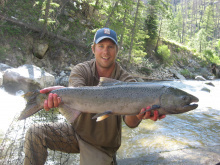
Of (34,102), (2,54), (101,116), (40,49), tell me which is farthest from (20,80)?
(101,116)

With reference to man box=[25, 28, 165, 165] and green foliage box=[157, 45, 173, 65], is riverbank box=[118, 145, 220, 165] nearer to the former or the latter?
man box=[25, 28, 165, 165]

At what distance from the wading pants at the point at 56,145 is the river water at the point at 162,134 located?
1119 millimetres

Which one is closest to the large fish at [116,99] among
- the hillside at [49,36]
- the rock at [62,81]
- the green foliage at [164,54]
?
the hillside at [49,36]

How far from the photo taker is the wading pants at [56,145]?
279 cm

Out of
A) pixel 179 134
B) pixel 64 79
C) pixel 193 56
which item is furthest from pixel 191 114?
pixel 193 56

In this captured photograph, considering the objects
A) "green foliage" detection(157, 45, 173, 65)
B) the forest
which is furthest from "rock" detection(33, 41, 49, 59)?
"green foliage" detection(157, 45, 173, 65)

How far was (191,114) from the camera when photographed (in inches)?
323

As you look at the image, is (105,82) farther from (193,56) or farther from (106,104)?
(193,56)

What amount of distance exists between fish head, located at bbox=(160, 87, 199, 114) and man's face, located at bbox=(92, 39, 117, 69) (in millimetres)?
1115

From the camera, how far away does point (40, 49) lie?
14055 millimetres

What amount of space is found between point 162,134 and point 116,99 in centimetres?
408

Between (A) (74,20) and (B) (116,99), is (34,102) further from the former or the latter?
(A) (74,20)

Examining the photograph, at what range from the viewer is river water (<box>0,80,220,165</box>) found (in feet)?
14.8

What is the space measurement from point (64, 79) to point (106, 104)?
10.6m
